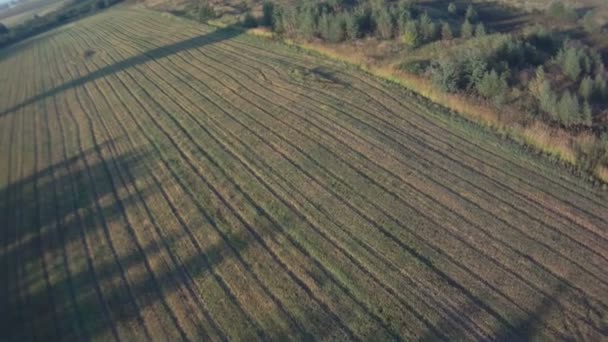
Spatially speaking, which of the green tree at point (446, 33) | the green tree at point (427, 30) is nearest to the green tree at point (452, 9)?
the green tree at point (427, 30)

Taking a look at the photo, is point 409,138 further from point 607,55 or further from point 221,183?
point 607,55

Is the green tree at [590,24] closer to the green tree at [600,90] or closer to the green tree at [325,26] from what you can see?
the green tree at [600,90]

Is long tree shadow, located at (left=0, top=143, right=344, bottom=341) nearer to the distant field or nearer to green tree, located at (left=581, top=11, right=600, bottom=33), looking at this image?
green tree, located at (left=581, top=11, right=600, bottom=33)

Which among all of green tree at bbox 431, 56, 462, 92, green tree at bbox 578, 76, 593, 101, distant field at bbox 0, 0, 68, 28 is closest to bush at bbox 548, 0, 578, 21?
green tree at bbox 431, 56, 462, 92

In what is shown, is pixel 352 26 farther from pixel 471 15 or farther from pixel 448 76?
pixel 448 76

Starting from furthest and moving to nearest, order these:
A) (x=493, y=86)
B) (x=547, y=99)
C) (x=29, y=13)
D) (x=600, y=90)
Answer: (x=29, y=13) < (x=493, y=86) < (x=600, y=90) < (x=547, y=99)

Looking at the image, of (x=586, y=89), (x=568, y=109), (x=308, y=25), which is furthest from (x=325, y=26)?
(x=568, y=109)
